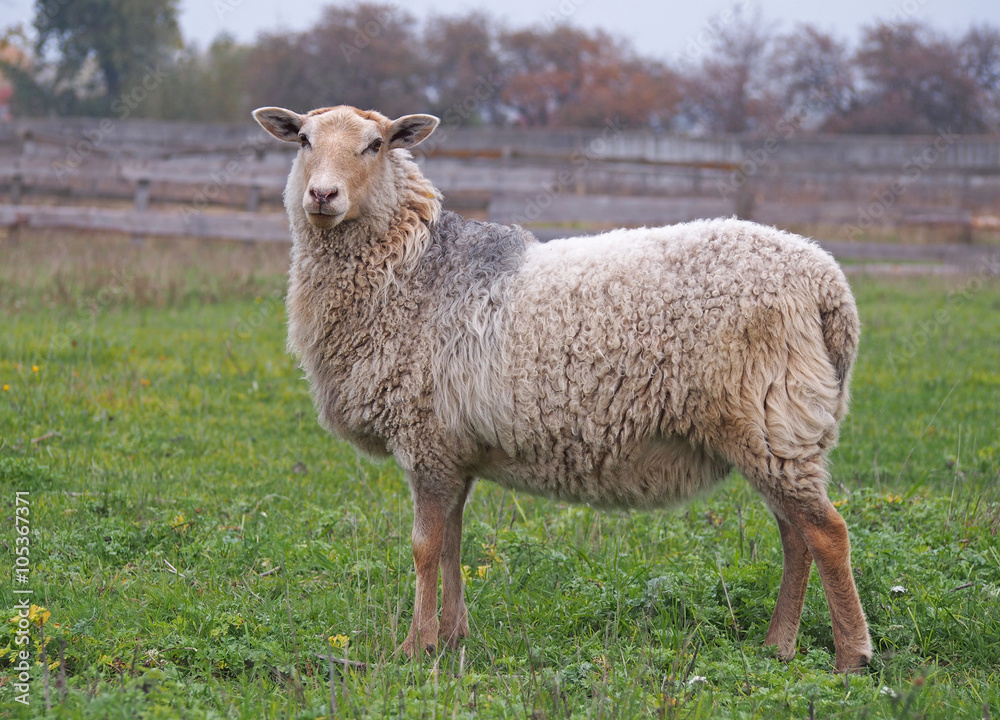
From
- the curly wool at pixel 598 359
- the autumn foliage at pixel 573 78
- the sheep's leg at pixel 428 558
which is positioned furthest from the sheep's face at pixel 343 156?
the autumn foliage at pixel 573 78

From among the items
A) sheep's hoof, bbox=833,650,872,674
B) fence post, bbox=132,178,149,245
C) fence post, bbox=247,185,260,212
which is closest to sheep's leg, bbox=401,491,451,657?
sheep's hoof, bbox=833,650,872,674

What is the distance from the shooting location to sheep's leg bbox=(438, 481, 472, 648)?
3.83 metres

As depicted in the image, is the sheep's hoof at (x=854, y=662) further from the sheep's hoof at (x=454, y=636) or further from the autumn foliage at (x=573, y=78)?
the autumn foliage at (x=573, y=78)

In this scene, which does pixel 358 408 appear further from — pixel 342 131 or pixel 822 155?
pixel 822 155

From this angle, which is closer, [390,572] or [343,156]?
[343,156]

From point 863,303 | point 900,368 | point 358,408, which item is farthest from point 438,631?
point 863,303

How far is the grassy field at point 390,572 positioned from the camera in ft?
9.76

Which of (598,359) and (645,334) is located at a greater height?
(645,334)

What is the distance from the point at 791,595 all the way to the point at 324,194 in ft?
8.83

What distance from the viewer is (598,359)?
3.53 metres

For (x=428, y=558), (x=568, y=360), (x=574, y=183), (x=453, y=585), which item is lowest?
(x=453, y=585)

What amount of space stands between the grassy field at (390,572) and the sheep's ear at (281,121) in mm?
2090

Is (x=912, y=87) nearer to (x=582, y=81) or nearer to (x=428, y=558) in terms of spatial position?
(x=582, y=81)

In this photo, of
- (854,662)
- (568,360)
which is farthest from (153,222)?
(854,662)
